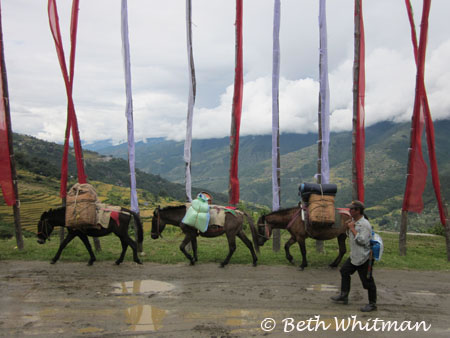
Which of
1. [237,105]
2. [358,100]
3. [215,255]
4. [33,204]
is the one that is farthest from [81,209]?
[33,204]

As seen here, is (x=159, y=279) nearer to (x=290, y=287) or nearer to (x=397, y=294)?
(x=290, y=287)

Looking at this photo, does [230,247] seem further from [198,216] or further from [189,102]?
[189,102]

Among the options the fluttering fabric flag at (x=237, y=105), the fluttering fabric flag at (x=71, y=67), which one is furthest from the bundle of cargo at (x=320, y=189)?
the fluttering fabric flag at (x=71, y=67)

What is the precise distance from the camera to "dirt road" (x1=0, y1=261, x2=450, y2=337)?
16.0 feet

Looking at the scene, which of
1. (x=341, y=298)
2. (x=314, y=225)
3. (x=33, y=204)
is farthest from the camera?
(x=33, y=204)

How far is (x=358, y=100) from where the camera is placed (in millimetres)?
9945

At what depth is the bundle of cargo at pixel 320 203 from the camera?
25.7ft

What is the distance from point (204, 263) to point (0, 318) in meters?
4.78

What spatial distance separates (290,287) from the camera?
6789 millimetres

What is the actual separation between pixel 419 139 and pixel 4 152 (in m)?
13.5

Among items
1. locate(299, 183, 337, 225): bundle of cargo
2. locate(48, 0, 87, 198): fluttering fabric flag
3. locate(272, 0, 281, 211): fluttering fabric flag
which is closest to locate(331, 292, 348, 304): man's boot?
locate(299, 183, 337, 225): bundle of cargo

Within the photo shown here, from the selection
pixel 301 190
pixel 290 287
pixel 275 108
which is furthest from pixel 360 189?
pixel 290 287

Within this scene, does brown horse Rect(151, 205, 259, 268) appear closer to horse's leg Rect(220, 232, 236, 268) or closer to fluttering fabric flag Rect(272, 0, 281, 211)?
horse's leg Rect(220, 232, 236, 268)

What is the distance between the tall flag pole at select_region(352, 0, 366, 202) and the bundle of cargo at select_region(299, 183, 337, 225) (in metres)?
2.30
